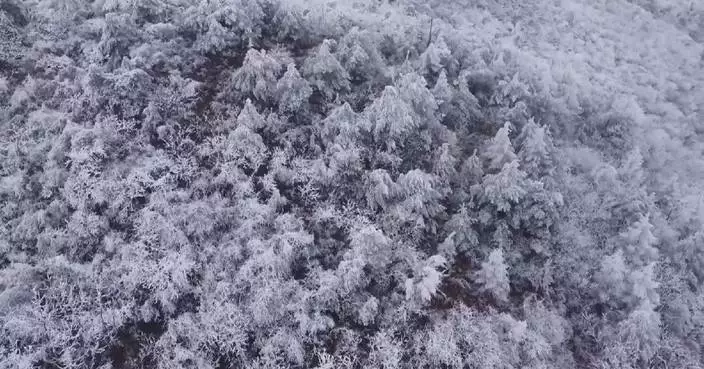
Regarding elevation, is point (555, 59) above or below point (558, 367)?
above

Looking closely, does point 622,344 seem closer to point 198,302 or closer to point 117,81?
point 198,302

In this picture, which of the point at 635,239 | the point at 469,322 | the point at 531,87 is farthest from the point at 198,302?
the point at 531,87

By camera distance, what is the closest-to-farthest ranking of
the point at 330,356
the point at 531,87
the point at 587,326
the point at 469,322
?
the point at 330,356 < the point at 469,322 < the point at 587,326 < the point at 531,87

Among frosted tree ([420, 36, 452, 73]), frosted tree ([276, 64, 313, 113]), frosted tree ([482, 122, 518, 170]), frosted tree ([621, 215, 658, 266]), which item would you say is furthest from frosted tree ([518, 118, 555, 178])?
frosted tree ([276, 64, 313, 113])

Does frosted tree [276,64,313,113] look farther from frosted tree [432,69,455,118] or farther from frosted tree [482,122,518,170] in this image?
frosted tree [482,122,518,170]

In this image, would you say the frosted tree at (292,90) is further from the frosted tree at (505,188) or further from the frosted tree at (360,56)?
the frosted tree at (505,188)

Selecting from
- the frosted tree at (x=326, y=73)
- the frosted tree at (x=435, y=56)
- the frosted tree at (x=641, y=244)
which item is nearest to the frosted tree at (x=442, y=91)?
the frosted tree at (x=435, y=56)
